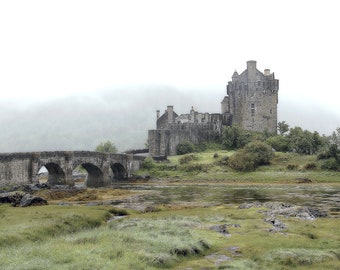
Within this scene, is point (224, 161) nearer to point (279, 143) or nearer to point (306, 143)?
point (279, 143)

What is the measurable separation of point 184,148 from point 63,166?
5187cm

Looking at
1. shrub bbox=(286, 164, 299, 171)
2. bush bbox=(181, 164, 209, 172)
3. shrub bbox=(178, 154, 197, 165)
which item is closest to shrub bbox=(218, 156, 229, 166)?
bush bbox=(181, 164, 209, 172)

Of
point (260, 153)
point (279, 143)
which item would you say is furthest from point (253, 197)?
point (279, 143)

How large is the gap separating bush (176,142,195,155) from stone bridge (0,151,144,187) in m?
19.5

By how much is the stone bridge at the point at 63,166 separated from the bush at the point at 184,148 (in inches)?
769

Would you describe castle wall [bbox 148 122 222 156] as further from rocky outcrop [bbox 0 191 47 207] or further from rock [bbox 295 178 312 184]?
rocky outcrop [bbox 0 191 47 207]

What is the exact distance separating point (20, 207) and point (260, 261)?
2482 centimetres

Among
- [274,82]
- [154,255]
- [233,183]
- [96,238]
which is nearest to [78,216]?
[96,238]

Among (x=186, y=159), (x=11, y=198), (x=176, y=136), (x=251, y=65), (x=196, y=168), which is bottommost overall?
(x=11, y=198)

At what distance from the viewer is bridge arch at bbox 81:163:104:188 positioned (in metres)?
79.8

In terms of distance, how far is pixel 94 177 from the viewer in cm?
8169

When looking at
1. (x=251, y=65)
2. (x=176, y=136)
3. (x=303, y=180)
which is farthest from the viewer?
(x=251, y=65)

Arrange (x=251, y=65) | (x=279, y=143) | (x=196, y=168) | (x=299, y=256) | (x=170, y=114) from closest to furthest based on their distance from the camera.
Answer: (x=299, y=256) → (x=196, y=168) → (x=279, y=143) → (x=251, y=65) → (x=170, y=114)

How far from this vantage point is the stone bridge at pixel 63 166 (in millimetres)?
55509
